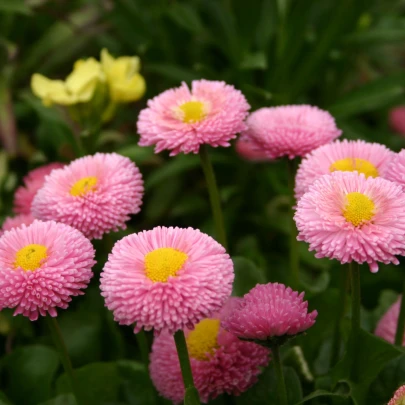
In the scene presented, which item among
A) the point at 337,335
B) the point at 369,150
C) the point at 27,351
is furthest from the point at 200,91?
the point at 27,351

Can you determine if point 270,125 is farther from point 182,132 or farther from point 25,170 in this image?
point 25,170

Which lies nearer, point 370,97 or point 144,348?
point 144,348

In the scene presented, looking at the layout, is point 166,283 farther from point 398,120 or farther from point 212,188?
point 398,120

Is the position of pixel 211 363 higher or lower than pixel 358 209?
lower

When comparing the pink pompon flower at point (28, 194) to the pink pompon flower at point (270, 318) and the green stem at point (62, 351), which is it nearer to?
the green stem at point (62, 351)

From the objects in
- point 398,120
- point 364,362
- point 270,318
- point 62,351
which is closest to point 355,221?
point 270,318

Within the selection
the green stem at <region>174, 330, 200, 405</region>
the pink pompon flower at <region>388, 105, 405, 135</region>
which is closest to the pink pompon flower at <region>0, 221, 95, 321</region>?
the green stem at <region>174, 330, 200, 405</region>
